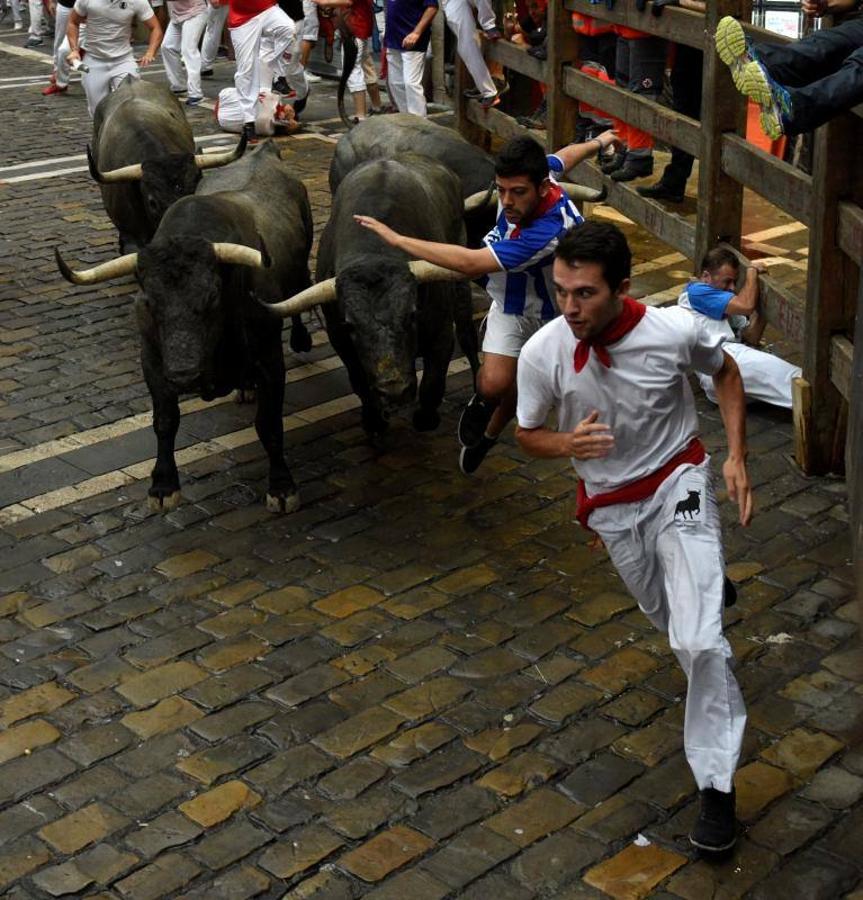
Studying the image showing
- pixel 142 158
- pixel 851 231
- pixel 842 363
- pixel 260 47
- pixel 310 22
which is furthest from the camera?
pixel 310 22

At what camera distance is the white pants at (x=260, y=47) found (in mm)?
16594

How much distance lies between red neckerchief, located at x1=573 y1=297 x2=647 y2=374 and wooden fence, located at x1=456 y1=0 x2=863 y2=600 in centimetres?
141

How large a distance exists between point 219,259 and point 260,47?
974 centimetres

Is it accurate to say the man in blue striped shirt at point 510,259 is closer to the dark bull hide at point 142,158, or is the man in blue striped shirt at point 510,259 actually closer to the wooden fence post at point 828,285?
the wooden fence post at point 828,285

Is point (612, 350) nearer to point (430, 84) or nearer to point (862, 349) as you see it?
point (862, 349)

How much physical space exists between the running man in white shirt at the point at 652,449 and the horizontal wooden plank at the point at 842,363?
232cm

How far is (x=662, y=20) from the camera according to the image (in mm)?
10062

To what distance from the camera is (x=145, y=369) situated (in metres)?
8.06

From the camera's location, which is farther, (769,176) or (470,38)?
(470,38)

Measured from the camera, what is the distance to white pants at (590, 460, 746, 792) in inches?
191

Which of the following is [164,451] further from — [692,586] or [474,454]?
[692,586]

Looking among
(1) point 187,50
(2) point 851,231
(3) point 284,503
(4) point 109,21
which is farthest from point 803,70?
(1) point 187,50

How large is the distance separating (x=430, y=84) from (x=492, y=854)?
1507cm

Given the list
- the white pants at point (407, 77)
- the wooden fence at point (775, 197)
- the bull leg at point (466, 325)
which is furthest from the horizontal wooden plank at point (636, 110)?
the white pants at point (407, 77)
